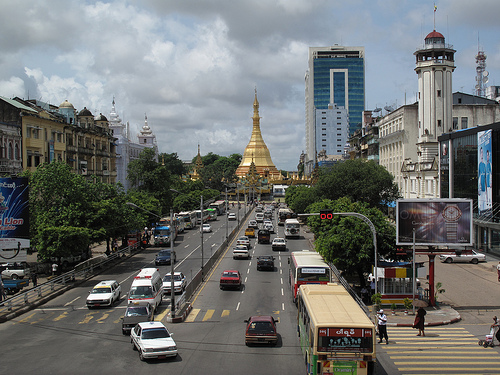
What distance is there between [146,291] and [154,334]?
9565mm

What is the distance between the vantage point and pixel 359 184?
6625cm

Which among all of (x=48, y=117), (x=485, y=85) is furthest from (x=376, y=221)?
(x=485, y=85)

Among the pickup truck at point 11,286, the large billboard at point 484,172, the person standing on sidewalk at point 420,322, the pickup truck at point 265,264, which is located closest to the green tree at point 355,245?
the person standing on sidewalk at point 420,322

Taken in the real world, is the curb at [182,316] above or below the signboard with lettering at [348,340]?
below

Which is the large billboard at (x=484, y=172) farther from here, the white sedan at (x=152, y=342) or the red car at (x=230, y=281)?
the white sedan at (x=152, y=342)

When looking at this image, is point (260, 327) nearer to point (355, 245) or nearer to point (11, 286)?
point (355, 245)

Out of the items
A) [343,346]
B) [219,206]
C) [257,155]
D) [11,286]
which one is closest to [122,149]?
[219,206]

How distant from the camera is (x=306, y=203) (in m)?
79.2

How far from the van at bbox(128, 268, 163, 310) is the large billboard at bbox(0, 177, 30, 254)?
8.73 meters

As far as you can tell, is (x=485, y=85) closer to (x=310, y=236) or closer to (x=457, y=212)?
(x=310, y=236)

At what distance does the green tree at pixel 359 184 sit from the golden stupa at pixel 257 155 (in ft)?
293

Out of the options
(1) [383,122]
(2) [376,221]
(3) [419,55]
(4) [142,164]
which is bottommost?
(2) [376,221]

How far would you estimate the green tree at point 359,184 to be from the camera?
2603 inches

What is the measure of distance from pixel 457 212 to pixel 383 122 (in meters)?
58.9
